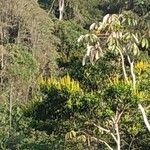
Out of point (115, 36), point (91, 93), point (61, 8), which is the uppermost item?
point (61, 8)

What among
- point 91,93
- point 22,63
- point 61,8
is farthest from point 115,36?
point 61,8

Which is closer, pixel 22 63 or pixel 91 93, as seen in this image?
pixel 91 93

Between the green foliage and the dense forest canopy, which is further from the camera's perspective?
the green foliage

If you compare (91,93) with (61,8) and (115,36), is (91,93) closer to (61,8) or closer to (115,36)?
(115,36)

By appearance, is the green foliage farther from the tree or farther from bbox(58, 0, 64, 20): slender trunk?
the tree

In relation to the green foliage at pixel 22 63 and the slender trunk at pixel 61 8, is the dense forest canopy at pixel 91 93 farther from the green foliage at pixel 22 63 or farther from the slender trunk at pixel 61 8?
the slender trunk at pixel 61 8

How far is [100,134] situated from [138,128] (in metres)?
0.93

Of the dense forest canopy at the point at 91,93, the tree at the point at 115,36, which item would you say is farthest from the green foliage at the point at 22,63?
the tree at the point at 115,36

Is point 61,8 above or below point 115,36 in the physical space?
above

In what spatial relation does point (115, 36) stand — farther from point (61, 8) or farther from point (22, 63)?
point (61, 8)

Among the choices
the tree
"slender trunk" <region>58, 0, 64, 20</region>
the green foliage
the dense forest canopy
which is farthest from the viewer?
"slender trunk" <region>58, 0, 64, 20</region>

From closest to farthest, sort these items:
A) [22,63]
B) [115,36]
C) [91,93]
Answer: [115,36]
[91,93]
[22,63]

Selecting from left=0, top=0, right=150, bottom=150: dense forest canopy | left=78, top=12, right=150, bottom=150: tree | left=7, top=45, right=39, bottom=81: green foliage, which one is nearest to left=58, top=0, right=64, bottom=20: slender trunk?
left=7, top=45, right=39, bottom=81: green foliage

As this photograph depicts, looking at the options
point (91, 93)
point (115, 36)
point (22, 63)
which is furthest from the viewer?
point (22, 63)
